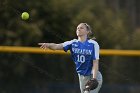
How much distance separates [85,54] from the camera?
873 centimetres

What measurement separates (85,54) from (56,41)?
8396 mm

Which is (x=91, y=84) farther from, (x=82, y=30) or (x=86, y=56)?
(x=82, y=30)

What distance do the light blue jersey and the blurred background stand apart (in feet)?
10.1

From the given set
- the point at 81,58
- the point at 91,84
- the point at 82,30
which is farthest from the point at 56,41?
the point at 91,84

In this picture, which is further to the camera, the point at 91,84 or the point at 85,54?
the point at 85,54

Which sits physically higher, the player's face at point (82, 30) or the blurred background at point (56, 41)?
the player's face at point (82, 30)

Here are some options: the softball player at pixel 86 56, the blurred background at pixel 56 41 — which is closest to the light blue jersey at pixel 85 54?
the softball player at pixel 86 56

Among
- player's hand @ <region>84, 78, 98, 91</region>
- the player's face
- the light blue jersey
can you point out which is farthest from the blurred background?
player's hand @ <region>84, 78, 98, 91</region>

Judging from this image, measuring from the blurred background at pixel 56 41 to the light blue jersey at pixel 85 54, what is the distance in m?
3.07

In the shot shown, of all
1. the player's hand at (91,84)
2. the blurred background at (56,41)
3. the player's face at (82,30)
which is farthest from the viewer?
the blurred background at (56,41)

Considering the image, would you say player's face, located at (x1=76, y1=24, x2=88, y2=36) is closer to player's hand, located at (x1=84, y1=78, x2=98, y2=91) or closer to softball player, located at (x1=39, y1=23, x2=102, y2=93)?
softball player, located at (x1=39, y1=23, x2=102, y2=93)

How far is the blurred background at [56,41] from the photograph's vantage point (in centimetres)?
1268

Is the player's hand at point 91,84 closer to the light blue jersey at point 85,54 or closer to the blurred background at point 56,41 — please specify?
the light blue jersey at point 85,54

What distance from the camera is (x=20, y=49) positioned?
1273 centimetres
